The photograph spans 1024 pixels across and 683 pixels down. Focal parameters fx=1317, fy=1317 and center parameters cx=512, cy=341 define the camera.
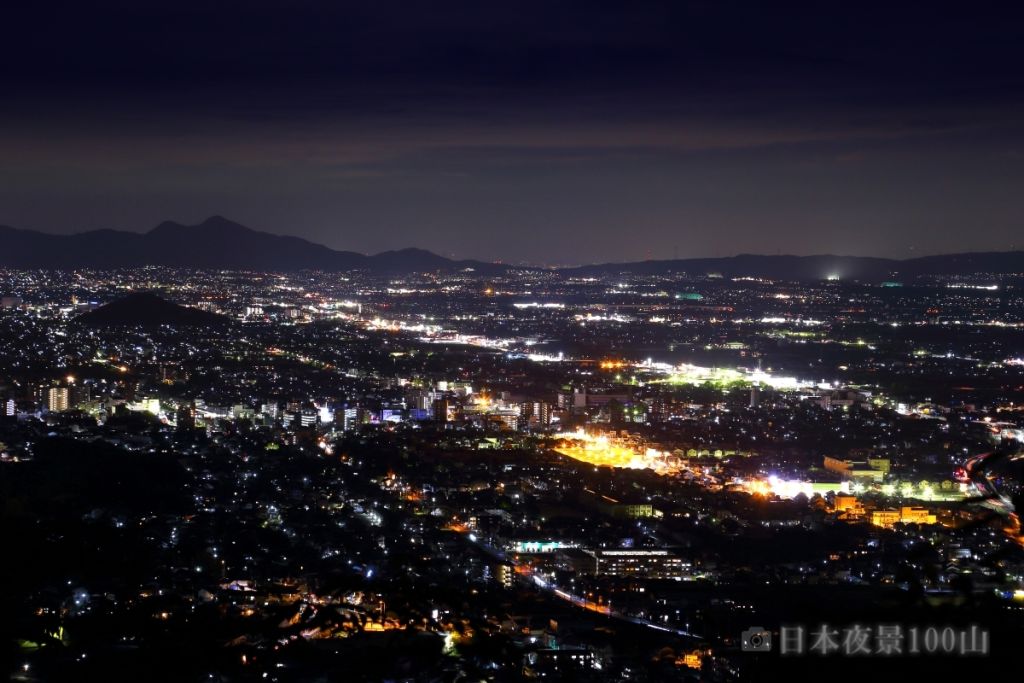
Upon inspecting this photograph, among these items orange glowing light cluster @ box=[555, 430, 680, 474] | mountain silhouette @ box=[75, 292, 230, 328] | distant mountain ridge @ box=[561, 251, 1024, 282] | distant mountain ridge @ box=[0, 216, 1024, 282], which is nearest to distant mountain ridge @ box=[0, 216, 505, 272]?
distant mountain ridge @ box=[0, 216, 1024, 282]

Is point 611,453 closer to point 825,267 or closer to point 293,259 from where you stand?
point 825,267

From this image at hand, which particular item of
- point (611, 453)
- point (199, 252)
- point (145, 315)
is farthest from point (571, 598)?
point (199, 252)

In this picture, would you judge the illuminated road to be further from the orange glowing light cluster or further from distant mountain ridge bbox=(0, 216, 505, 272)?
distant mountain ridge bbox=(0, 216, 505, 272)

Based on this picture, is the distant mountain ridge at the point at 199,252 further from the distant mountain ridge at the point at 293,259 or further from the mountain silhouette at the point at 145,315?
the mountain silhouette at the point at 145,315

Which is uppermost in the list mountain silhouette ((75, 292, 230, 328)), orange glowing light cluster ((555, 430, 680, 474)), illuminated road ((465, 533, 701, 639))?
mountain silhouette ((75, 292, 230, 328))

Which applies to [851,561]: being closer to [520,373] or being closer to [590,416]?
[590,416]
